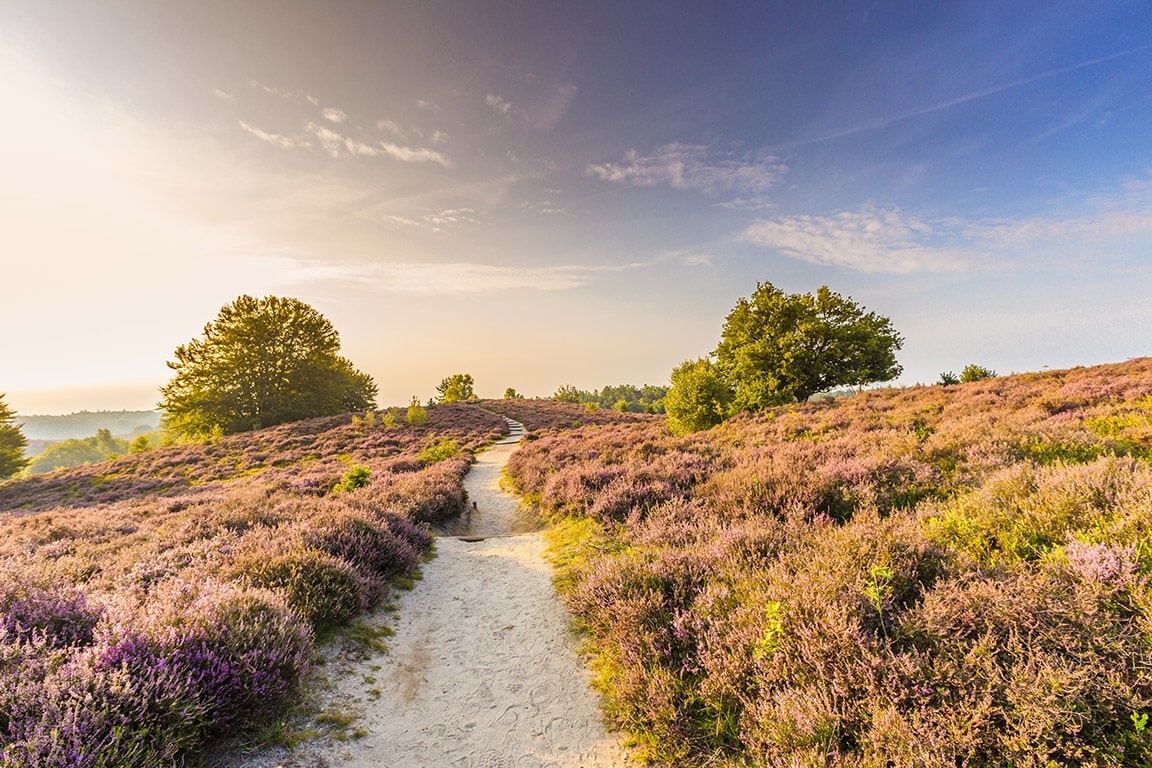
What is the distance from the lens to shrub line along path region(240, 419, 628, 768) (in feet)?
12.6

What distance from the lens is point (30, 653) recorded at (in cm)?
316

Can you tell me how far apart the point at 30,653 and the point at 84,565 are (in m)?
5.09

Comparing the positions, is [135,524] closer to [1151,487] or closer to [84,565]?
[84,565]

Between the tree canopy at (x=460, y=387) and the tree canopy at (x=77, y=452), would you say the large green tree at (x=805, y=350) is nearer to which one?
the tree canopy at (x=460, y=387)

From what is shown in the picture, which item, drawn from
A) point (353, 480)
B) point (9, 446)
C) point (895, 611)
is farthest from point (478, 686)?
point (9, 446)

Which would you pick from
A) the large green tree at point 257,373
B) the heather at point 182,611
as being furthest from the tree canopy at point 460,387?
the heather at point 182,611

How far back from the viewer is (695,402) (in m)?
22.8

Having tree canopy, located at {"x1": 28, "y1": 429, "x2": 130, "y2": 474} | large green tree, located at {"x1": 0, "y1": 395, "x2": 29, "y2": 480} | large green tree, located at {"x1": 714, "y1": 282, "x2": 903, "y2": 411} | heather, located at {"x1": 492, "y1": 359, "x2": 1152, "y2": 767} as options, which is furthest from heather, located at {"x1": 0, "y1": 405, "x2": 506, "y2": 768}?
tree canopy, located at {"x1": 28, "y1": 429, "x2": 130, "y2": 474}

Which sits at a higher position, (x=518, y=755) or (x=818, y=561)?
(x=818, y=561)

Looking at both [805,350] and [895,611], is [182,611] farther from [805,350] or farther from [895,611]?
[805,350]

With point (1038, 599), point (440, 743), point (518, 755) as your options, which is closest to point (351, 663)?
point (440, 743)

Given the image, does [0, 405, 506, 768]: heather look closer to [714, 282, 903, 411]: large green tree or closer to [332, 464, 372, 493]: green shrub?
[332, 464, 372, 493]: green shrub

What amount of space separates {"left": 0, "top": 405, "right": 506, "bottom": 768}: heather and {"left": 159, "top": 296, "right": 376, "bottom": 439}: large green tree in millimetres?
35150

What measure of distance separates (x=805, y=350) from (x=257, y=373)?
53133 mm
